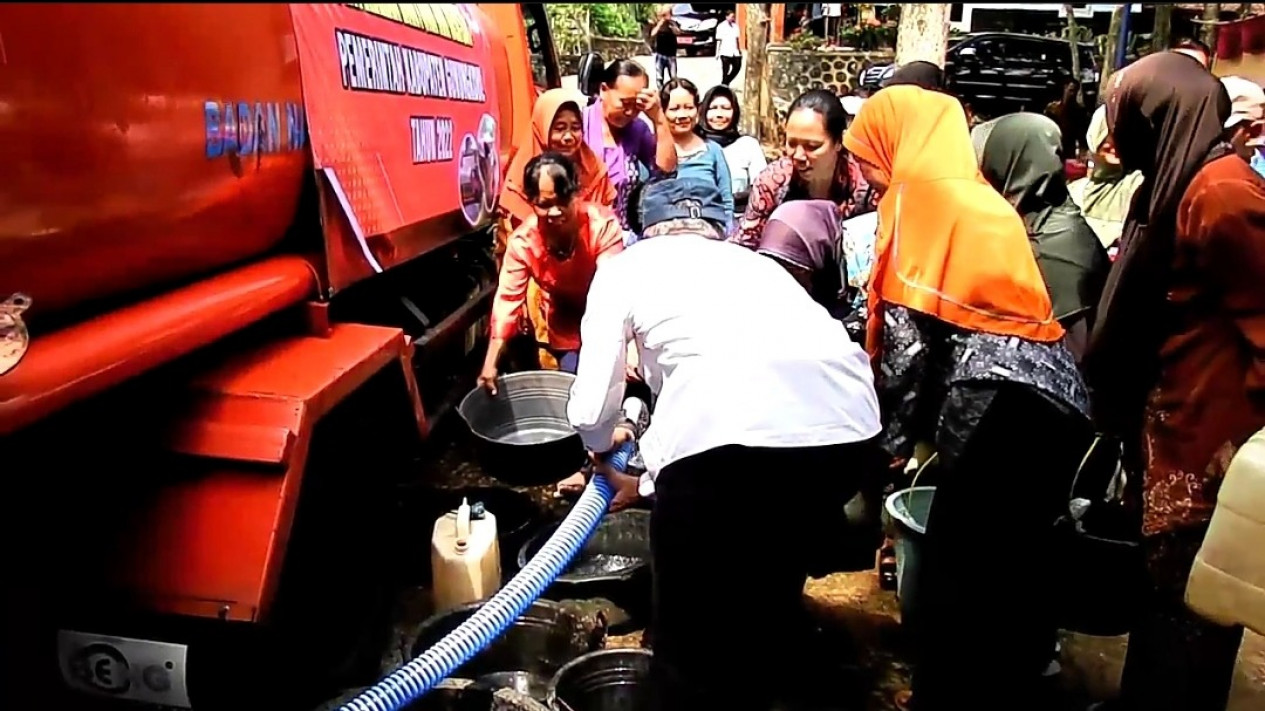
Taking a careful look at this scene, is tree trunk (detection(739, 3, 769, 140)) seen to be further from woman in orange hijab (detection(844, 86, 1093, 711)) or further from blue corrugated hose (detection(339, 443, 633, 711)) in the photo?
blue corrugated hose (detection(339, 443, 633, 711))

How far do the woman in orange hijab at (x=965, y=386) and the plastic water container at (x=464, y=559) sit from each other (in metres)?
1.32

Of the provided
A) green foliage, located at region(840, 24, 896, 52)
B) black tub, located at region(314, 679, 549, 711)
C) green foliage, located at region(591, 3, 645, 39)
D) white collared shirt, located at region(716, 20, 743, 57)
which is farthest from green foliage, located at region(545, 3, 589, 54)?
green foliage, located at region(840, 24, 896, 52)

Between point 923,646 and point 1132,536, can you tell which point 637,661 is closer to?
point 923,646

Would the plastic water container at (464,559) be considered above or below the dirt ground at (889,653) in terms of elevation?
above

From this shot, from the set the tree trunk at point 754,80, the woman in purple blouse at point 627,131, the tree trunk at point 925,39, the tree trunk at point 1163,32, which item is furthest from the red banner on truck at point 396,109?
the tree trunk at point 754,80

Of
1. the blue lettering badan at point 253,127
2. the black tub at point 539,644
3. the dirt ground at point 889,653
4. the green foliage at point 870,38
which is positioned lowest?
the dirt ground at point 889,653

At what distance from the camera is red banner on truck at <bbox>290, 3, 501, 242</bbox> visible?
2578 mm

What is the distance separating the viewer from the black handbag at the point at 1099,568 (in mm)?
3193

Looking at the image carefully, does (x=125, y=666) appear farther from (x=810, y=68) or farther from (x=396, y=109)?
(x=810, y=68)

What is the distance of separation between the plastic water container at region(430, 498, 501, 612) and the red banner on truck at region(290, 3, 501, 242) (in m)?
0.89

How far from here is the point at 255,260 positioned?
2.57 meters

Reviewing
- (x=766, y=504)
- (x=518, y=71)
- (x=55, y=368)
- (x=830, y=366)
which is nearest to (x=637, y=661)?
(x=766, y=504)

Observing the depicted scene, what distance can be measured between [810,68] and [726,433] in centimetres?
1153

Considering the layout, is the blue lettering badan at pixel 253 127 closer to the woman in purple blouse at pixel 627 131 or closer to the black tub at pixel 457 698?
the black tub at pixel 457 698
